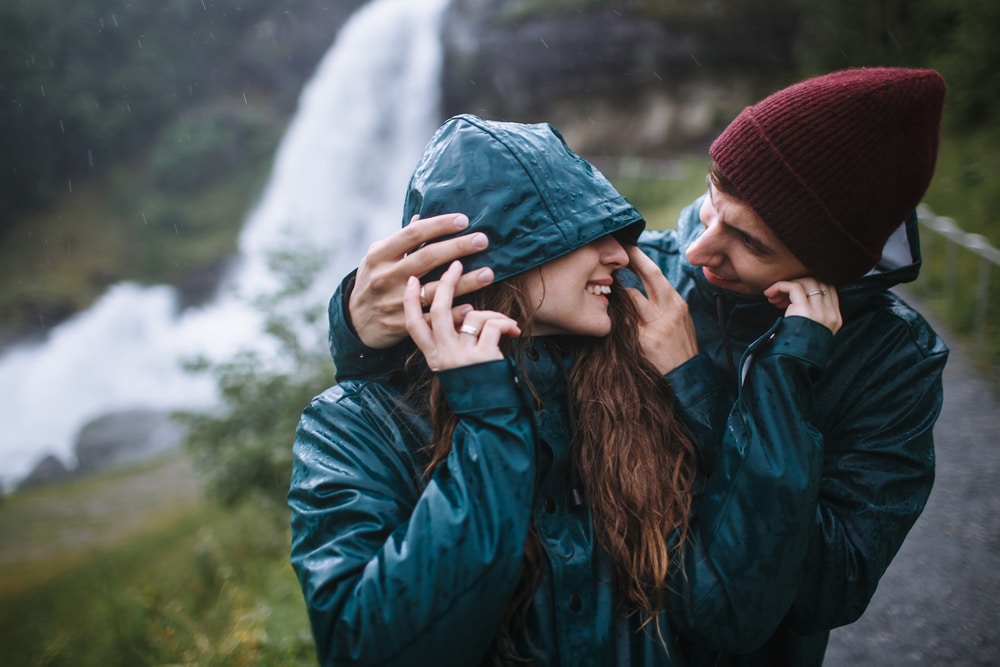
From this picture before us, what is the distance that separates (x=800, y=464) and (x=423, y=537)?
88 cm

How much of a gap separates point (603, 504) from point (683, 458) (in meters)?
0.27

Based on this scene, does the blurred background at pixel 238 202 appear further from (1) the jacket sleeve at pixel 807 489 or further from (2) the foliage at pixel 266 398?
(1) the jacket sleeve at pixel 807 489

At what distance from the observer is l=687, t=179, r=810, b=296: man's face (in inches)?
78.1

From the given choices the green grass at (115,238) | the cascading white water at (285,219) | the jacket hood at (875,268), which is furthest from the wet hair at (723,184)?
the green grass at (115,238)

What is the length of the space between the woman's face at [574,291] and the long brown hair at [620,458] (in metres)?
0.05

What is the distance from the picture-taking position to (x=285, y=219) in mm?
20281

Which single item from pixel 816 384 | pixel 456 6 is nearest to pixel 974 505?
pixel 816 384

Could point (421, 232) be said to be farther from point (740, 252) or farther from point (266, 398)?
point (266, 398)

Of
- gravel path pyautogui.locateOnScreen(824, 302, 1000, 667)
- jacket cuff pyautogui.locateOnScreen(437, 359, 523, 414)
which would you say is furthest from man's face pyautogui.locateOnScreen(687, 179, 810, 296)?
gravel path pyautogui.locateOnScreen(824, 302, 1000, 667)

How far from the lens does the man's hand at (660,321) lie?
194 cm

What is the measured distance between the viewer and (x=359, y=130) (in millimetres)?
25031

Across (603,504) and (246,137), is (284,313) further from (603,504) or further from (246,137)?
(246,137)

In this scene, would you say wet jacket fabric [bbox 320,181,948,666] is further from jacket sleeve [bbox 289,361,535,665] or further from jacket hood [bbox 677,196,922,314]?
jacket sleeve [bbox 289,361,535,665]

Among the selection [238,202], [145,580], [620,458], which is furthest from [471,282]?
[238,202]
